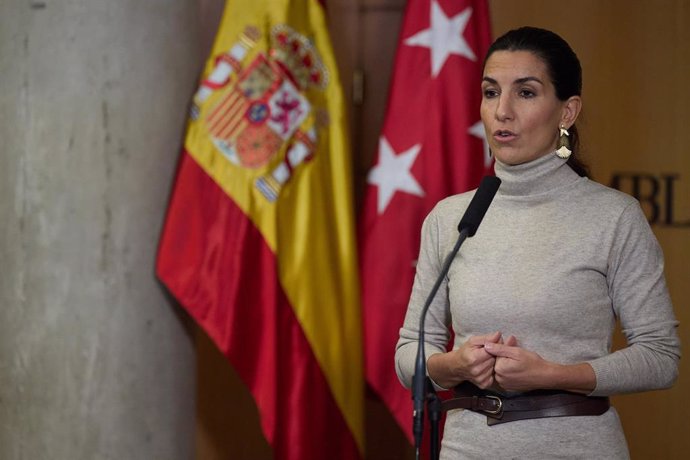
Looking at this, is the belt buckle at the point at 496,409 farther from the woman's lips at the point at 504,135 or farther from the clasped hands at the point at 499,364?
the woman's lips at the point at 504,135

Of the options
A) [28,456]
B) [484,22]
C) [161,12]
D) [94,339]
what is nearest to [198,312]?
[94,339]

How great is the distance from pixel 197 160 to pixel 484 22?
1.02m

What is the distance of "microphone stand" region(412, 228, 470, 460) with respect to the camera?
146 centimetres

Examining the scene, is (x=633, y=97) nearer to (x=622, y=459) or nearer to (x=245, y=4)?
(x=245, y=4)

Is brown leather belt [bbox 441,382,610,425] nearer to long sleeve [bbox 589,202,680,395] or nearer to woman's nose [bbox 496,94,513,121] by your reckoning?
long sleeve [bbox 589,202,680,395]

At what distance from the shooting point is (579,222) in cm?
172

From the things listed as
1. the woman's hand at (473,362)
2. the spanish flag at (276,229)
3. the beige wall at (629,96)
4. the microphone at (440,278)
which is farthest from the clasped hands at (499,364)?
the beige wall at (629,96)

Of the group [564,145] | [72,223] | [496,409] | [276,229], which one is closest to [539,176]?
[564,145]

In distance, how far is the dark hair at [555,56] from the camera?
70.5 inches

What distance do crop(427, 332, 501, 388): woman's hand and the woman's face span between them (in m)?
0.36

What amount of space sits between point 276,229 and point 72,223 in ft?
2.00

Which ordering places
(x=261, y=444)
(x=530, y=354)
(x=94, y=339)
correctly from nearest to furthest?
(x=530, y=354) → (x=94, y=339) → (x=261, y=444)

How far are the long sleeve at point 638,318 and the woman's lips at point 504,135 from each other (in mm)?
253

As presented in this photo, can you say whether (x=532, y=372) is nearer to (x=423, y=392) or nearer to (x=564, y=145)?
(x=423, y=392)
